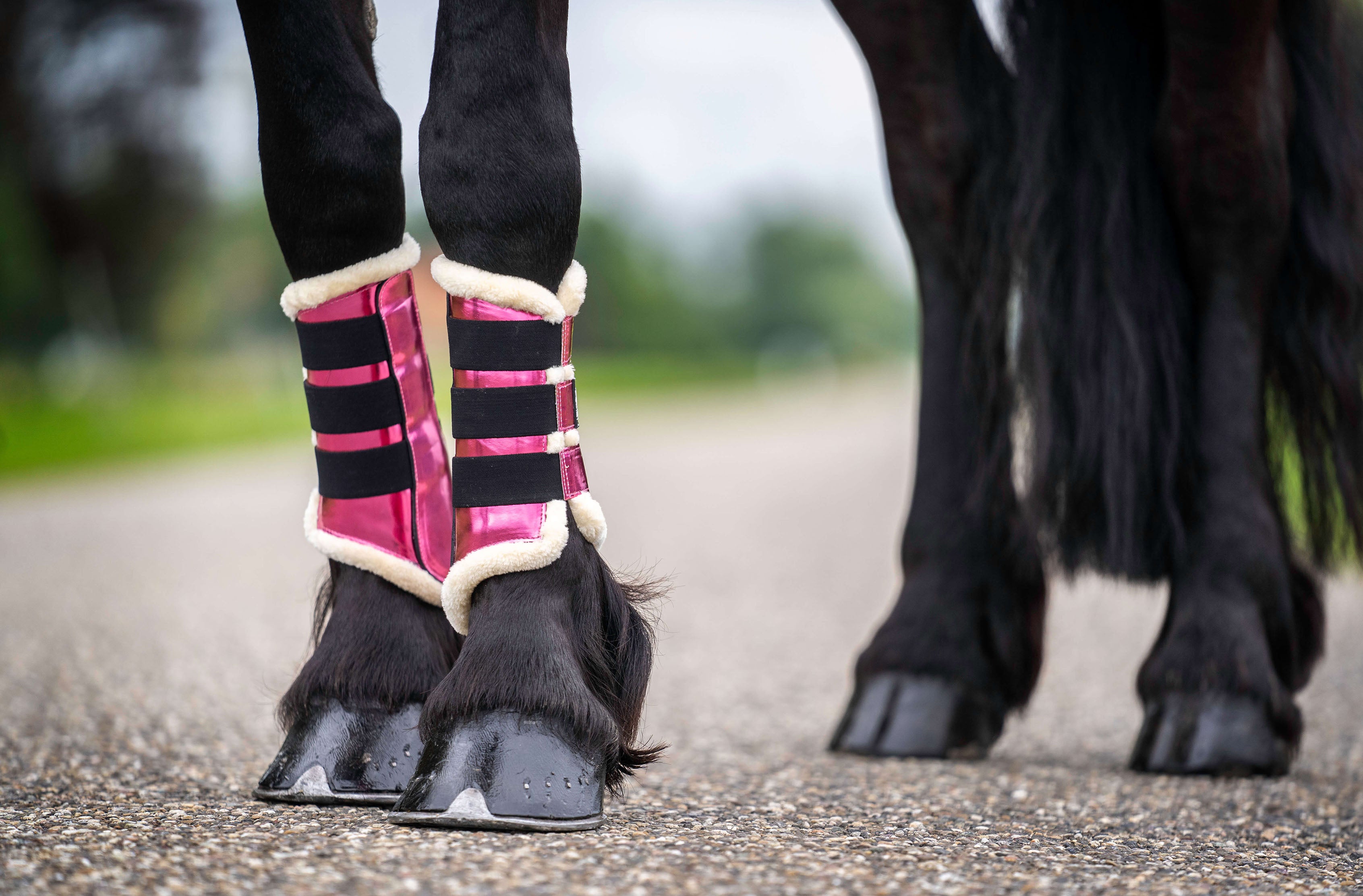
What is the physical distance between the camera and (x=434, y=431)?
1215 millimetres

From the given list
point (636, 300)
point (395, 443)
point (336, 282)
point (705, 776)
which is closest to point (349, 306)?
point (336, 282)

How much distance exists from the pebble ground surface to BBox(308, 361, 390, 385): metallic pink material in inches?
11.4

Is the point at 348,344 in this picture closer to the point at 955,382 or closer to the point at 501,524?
the point at 501,524

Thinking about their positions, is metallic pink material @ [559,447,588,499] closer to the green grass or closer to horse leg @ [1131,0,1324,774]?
horse leg @ [1131,0,1324,774]

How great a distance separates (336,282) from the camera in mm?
1151

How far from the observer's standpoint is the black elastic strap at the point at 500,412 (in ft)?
3.40

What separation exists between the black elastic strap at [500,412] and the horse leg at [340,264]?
0.16m

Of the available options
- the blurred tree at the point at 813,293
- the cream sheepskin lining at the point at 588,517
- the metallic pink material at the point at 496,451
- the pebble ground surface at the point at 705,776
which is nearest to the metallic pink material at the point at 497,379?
the metallic pink material at the point at 496,451

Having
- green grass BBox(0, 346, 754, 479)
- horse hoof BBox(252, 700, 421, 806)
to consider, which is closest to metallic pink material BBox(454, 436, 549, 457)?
horse hoof BBox(252, 700, 421, 806)

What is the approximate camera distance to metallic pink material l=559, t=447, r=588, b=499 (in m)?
1.06

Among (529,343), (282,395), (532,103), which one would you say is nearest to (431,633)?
(529,343)

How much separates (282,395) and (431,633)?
1600cm

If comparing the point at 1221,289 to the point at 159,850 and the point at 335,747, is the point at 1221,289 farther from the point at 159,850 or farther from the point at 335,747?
the point at 159,850

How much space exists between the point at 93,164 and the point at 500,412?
13.8 metres
